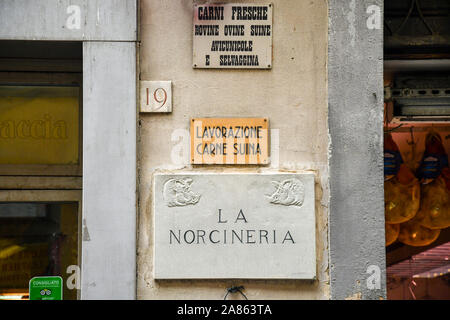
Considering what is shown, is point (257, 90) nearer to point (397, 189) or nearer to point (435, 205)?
point (397, 189)

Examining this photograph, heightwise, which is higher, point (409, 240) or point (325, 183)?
point (325, 183)

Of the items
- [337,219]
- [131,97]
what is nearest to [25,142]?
[131,97]

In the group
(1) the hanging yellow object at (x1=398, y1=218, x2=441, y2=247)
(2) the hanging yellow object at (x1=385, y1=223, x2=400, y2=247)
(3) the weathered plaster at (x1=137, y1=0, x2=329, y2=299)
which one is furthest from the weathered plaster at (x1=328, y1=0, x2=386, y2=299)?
(1) the hanging yellow object at (x1=398, y1=218, x2=441, y2=247)

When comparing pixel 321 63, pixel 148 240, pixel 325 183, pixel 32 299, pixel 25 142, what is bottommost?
pixel 32 299

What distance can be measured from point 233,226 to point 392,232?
2.21 metres

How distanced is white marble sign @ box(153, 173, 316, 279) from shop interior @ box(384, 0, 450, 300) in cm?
144

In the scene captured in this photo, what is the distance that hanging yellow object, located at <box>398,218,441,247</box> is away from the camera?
580 cm

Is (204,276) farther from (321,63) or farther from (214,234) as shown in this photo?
(321,63)

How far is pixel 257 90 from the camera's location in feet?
14.4

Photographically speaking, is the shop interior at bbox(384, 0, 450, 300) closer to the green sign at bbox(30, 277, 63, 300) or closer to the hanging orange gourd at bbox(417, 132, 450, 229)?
the hanging orange gourd at bbox(417, 132, 450, 229)

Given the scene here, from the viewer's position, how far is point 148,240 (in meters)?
4.26

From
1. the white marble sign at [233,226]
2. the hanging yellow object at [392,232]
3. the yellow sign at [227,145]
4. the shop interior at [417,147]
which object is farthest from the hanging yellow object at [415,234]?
the yellow sign at [227,145]

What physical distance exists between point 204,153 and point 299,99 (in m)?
0.84

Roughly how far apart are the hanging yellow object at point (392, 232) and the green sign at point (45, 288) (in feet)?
10.4
